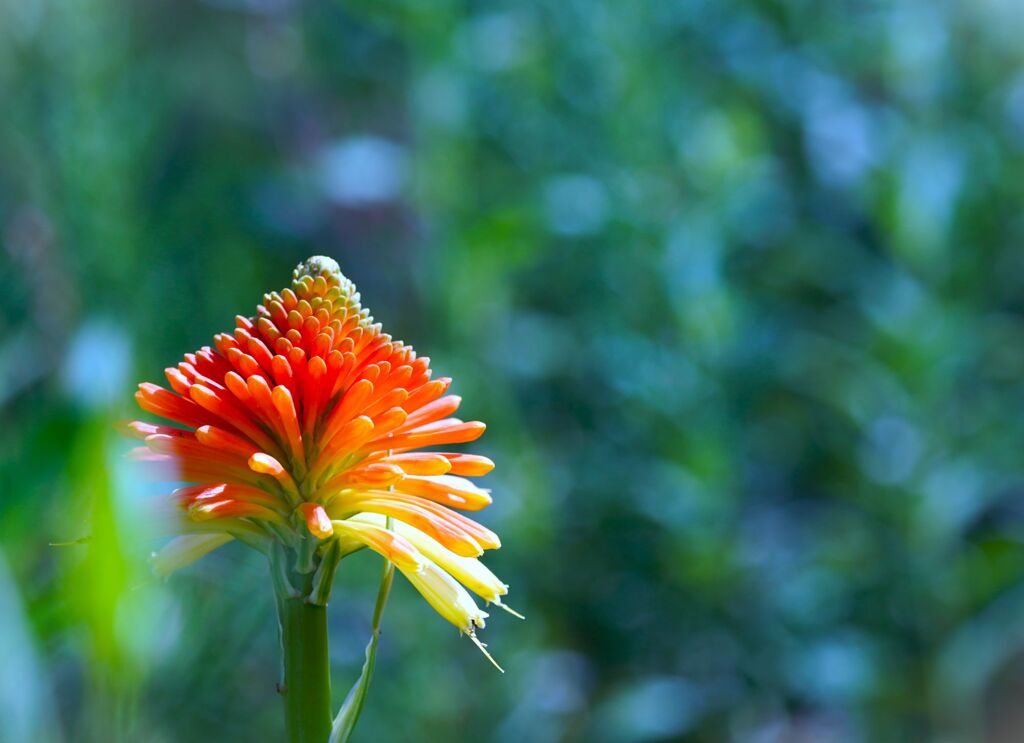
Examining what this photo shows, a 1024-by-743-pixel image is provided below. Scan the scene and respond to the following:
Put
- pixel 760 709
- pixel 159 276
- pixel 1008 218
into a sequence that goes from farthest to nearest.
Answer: pixel 1008 218
pixel 760 709
pixel 159 276

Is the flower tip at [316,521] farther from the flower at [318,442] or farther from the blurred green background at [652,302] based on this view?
the blurred green background at [652,302]

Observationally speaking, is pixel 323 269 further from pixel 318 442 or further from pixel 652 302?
pixel 652 302

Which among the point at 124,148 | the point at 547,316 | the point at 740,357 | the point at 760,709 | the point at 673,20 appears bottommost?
the point at 760,709

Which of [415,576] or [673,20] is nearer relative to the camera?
[415,576]

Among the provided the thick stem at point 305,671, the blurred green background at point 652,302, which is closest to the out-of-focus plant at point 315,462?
the thick stem at point 305,671

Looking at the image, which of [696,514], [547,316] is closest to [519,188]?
[547,316]

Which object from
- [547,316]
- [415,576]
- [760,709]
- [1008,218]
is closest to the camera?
[415,576]

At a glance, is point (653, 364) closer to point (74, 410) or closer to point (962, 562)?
point (962, 562)

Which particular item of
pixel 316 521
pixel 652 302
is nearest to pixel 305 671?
pixel 316 521

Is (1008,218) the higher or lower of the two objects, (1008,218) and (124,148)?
the higher

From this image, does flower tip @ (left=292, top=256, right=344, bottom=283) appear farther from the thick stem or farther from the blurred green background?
the blurred green background
